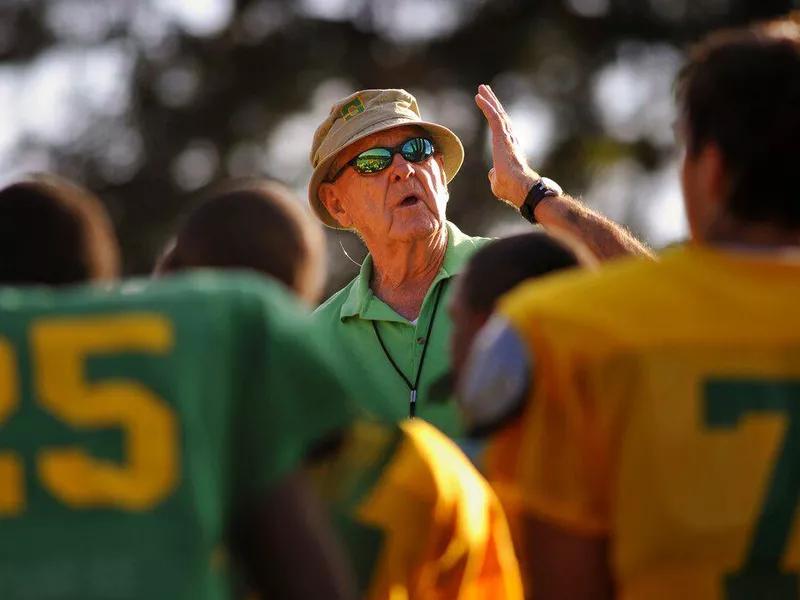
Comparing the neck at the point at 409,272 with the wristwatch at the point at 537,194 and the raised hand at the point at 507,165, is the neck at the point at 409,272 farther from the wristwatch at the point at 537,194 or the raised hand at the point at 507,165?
the wristwatch at the point at 537,194

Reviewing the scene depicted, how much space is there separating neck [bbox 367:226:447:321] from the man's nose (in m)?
0.25

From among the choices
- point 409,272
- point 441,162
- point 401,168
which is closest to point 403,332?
point 409,272

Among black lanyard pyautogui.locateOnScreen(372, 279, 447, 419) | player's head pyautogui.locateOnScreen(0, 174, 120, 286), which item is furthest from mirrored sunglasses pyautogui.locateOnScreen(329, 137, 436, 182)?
player's head pyautogui.locateOnScreen(0, 174, 120, 286)

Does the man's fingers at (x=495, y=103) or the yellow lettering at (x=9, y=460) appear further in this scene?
the man's fingers at (x=495, y=103)

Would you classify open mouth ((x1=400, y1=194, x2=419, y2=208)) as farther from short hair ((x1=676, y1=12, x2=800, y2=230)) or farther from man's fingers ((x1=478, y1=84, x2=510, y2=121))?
→ short hair ((x1=676, y1=12, x2=800, y2=230))

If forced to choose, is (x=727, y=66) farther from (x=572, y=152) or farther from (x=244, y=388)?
(x=572, y=152)

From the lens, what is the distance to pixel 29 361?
7.82 ft

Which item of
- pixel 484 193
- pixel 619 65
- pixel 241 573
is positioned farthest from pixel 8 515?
pixel 619 65

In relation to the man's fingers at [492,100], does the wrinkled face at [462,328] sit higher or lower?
lower

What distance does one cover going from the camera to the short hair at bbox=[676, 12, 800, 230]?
101 inches

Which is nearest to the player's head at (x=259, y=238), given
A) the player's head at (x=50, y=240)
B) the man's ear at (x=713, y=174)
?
the player's head at (x=50, y=240)

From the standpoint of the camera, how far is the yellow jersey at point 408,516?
117 inches

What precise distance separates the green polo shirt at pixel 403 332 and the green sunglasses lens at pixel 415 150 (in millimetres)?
297

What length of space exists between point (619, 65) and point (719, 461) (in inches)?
745
